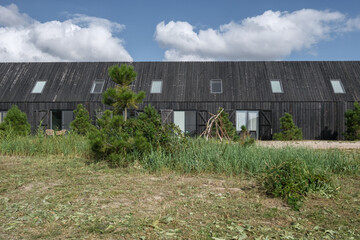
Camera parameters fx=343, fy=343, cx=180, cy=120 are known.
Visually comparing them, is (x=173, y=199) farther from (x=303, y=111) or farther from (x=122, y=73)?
(x=303, y=111)

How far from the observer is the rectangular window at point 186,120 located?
19.3 meters

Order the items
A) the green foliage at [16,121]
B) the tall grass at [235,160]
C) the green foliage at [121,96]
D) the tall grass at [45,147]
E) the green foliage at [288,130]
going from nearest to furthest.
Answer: the tall grass at [235,160] < the tall grass at [45,147] < the green foliage at [121,96] < the green foliage at [16,121] < the green foliage at [288,130]

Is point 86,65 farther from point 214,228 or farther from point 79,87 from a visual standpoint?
point 214,228

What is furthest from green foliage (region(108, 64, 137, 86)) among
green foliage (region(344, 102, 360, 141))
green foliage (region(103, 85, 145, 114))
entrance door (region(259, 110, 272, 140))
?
green foliage (region(344, 102, 360, 141))

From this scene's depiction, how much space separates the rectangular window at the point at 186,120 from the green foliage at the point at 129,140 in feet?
36.3

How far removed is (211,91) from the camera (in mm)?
19562

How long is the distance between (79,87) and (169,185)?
615 inches

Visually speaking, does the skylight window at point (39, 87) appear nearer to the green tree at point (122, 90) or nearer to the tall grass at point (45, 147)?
the green tree at point (122, 90)

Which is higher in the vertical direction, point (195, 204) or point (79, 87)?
point (79, 87)

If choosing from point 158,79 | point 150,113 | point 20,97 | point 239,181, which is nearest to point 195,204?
point 239,181

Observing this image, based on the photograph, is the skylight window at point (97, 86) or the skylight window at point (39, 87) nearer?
the skylight window at point (97, 86)

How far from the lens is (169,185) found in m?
5.78

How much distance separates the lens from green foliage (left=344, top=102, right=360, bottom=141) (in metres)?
17.6

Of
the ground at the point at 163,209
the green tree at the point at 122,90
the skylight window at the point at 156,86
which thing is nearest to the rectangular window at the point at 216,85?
the skylight window at the point at 156,86
